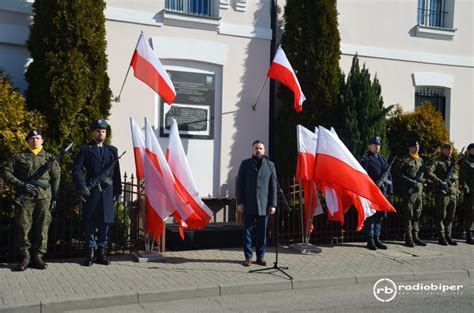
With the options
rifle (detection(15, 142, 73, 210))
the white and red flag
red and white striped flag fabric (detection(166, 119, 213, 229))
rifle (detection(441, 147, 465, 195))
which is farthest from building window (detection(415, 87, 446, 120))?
rifle (detection(15, 142, 73, 210))

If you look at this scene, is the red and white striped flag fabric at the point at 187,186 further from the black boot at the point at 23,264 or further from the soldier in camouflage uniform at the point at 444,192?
the soldier in camouflage uniform at the point at 444,192

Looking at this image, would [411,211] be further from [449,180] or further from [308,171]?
[308,171]

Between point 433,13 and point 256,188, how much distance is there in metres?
8.74

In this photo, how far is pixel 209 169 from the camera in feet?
37.1

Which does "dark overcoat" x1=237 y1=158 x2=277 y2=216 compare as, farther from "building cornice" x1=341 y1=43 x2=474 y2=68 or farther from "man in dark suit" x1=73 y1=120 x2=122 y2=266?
"building cornice" x1=341 y1=43 x2=474 y2=68

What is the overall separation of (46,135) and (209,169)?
3.61 metres

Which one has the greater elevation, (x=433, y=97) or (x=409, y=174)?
(x=433, y=97)

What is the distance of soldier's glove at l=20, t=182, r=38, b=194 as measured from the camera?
709 centimetres

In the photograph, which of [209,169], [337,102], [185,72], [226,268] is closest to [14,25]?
[185,72]

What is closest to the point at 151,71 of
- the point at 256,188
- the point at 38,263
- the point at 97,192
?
the point at 97,192

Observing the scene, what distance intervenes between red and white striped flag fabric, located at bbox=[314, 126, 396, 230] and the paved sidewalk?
927mm

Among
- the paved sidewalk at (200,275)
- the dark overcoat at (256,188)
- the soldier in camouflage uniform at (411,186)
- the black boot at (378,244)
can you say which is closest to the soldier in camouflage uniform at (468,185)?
the soldier in camouflage uniform at (411,186)

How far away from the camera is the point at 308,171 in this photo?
8.92 metres

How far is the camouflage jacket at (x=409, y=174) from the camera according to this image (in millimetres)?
9562
